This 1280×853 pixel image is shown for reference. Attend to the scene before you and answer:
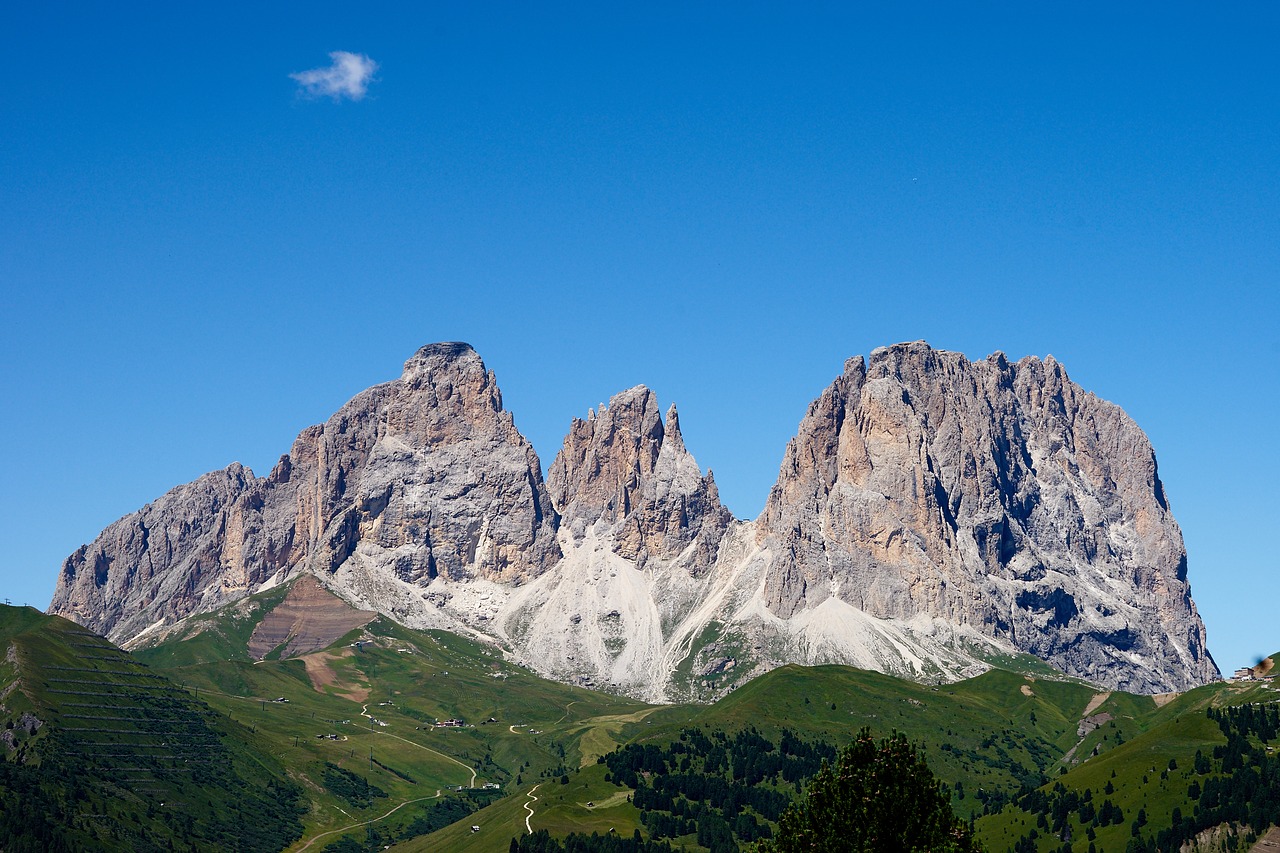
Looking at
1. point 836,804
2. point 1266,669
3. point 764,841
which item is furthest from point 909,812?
point 1266,669

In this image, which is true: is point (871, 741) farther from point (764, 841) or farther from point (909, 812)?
point (764, 841)

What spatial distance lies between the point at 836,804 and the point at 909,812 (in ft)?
20.0

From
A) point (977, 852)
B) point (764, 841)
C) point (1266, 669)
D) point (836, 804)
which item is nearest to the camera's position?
point (1266, 669)

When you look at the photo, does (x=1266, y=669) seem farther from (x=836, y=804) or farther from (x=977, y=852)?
(x=836, y=804)

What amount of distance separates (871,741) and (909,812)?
266 inches

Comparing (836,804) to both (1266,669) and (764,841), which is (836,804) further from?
(1266,669)

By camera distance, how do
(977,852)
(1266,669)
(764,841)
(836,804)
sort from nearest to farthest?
(1266,669)
(977,852)
(836,804)
(764,841)

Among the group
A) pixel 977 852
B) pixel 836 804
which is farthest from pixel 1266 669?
pixel 836 804

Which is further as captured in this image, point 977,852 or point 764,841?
point 764,841

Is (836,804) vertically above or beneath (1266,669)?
beneath

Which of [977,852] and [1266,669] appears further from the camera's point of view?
[977,852]

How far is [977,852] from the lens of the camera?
10988 cm

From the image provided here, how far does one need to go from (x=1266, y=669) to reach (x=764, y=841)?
1908 inches

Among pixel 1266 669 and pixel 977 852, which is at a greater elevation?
pixel 1266 669
